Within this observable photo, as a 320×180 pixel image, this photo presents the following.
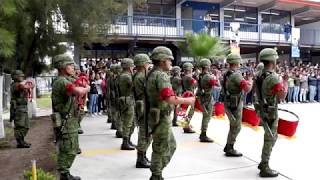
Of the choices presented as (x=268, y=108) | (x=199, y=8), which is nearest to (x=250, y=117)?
(x=268, y=108)

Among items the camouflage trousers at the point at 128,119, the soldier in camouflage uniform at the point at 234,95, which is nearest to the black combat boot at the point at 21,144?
the camouflage trousers at the point at 128,119

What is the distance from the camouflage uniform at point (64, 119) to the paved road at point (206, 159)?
76 centimetres

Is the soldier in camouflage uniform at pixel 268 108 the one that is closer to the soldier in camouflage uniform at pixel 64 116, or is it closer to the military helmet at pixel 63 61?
the soldier in camouflage uniform at pixel 64 116

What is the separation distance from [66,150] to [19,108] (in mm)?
3629

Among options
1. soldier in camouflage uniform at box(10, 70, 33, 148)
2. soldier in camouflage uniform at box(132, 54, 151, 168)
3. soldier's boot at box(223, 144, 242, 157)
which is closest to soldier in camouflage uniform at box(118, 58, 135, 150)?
soldier in camouflage uniform at box(132, 54, 151, 168)

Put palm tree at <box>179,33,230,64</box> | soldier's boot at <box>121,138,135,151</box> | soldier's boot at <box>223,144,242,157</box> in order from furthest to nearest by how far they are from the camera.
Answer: palm tree at <box>179,33,230,64</box>
soldier's boot at <box>121,138,135,151</box>
soldier's boot at <box>223,144,242,157</box>

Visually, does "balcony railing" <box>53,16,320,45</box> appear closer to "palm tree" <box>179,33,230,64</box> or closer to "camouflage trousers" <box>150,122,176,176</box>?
"palm tree" <box>179,33,230,64</box>

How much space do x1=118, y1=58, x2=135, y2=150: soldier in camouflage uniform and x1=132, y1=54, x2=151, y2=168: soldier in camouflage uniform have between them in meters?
1.18

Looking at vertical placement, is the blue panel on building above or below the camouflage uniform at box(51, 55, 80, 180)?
above

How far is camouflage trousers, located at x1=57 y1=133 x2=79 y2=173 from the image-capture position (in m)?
6.45

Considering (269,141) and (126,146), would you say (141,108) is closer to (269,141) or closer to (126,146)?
(269,141)

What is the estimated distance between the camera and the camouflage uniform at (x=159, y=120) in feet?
19.9

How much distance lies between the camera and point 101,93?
1605cm

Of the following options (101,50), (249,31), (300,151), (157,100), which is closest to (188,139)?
(300,151)
